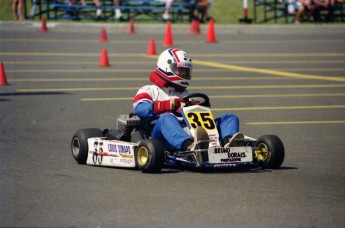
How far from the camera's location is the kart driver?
10031 millimetres

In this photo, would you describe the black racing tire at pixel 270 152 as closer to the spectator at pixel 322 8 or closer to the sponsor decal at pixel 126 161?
the sponsor decal at pixel 126 161

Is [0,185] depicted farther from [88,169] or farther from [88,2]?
[88,2]

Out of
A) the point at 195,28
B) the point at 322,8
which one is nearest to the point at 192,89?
the point at 195,28

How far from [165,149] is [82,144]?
100cm

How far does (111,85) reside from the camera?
19.3m

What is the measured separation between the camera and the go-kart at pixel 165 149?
986 centimetres

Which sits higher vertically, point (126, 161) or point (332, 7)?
point (126, 161)

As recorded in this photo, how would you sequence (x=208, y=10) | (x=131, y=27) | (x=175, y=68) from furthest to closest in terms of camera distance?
(x=208, y=10), (x=131, y=27), (x=175, y=68)

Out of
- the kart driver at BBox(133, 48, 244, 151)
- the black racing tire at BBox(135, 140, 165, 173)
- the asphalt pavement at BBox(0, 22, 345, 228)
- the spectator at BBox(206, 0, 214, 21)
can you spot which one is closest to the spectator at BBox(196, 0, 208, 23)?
the spectator at BBox(206, 0, 214, 21)

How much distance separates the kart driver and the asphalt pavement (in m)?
0.36

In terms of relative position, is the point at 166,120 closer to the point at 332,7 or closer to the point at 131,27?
the point at 131,27

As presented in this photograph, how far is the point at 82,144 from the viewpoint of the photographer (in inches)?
424

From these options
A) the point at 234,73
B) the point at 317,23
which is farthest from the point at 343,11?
the point at 234,73

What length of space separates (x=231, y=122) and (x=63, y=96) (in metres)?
7.58
